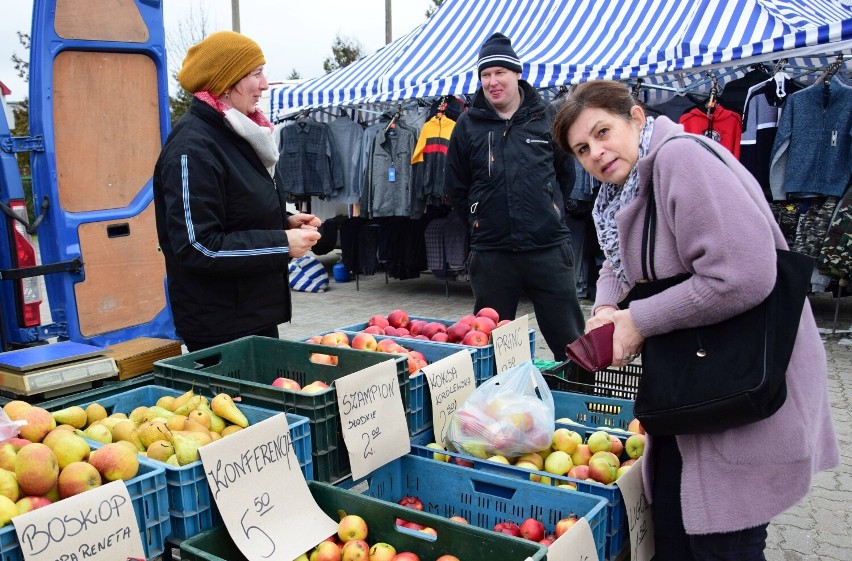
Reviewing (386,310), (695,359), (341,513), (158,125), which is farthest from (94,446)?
(386,310)

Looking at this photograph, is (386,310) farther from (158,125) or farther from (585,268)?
(158,125)

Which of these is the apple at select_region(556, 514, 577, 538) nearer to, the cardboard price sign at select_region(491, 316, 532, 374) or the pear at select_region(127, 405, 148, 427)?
the cardboard price sign at select_region(491, 316, 532, 374)

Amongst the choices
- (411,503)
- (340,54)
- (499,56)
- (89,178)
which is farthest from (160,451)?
(340,54)

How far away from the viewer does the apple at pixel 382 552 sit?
1.70m

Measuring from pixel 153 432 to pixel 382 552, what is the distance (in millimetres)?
640

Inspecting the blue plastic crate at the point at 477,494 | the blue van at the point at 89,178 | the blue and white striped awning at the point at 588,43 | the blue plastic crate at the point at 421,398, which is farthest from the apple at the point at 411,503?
the blue and white striped awning at the point at 588,43

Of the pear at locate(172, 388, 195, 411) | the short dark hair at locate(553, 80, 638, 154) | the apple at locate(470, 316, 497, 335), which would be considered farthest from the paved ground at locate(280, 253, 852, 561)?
the pear at locate(172, 388, 195, 411)

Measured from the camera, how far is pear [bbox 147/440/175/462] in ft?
5.61

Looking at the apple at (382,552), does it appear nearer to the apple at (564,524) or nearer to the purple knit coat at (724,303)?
the apple at (564,524)

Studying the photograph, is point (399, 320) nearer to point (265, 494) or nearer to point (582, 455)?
point (582, 455)

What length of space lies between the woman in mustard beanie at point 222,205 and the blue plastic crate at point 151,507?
1.02 meters

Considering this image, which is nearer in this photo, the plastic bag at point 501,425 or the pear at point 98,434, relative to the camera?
the pear at point 98,434

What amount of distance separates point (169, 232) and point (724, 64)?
5599mm

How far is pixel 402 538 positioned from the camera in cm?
174
